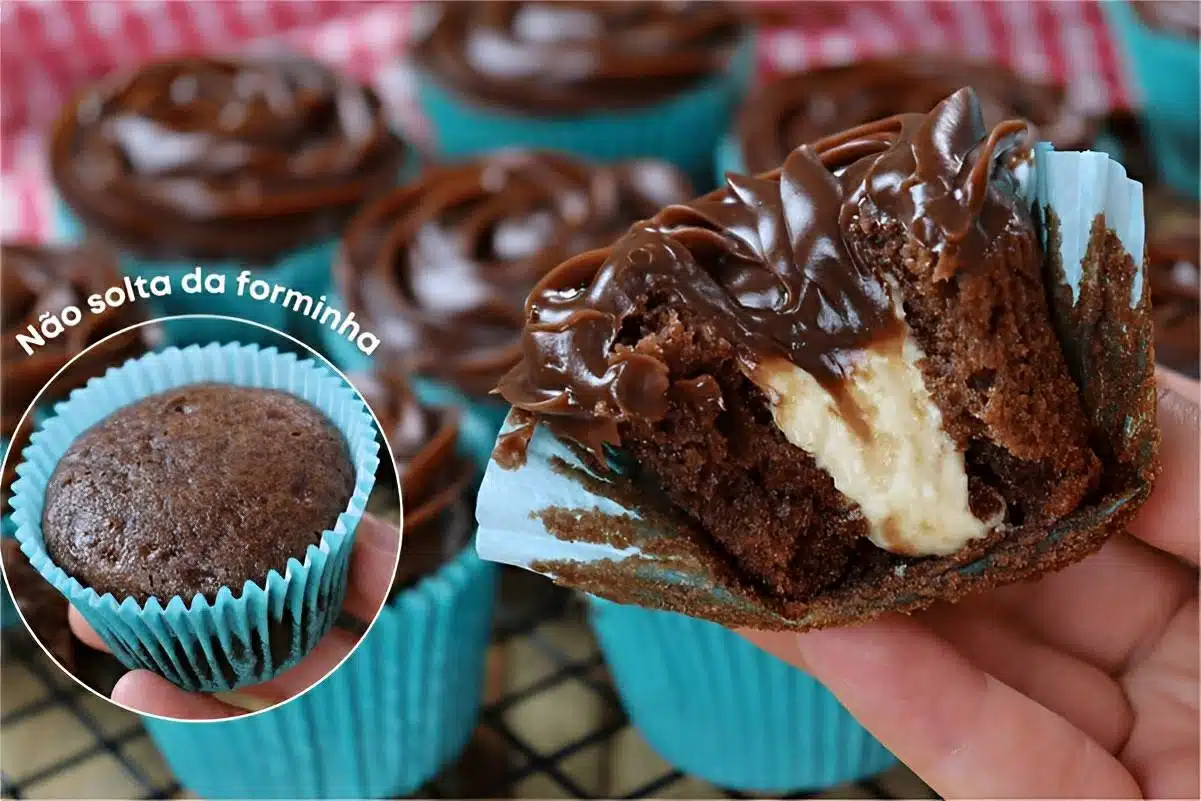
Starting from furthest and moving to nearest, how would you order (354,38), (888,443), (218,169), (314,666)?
1. (354,38)
2. (218,169)
3. (888,443)
4. (314,666)

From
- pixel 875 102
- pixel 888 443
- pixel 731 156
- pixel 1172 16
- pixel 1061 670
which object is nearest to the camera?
pixel 888 443

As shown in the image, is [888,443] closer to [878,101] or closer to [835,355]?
[835,355]

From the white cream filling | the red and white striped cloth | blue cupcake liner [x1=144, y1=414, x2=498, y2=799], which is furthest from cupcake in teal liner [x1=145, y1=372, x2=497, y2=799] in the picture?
the red and white striped cloth

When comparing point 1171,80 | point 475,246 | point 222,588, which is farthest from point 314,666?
point 1171,80

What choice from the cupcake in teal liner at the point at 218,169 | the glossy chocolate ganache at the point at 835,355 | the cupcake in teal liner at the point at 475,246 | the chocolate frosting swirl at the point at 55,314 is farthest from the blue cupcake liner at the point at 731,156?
the glossy chocolate ganache at the point at 835,355

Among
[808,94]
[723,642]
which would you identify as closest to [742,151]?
[808,94]

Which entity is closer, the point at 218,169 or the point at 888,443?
the point at 888,443

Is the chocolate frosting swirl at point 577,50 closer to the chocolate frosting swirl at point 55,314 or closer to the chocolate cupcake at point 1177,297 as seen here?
the chocolate frosting swirl at point 55,314

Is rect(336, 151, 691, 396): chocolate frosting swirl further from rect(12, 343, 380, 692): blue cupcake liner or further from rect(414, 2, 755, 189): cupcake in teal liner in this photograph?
rect(12, 343, 380, 692): blue cupcake liner

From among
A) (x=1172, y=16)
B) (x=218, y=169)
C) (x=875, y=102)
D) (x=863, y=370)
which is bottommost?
(x=218, y=169)
